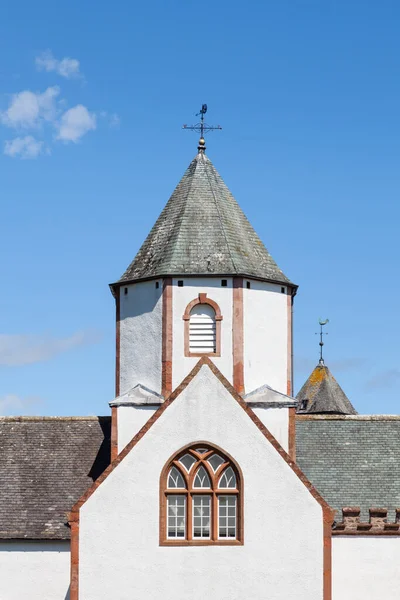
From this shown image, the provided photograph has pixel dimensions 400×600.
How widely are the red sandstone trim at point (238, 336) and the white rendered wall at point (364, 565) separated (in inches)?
231

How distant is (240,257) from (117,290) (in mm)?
4538

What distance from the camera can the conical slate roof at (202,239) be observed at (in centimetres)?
3806

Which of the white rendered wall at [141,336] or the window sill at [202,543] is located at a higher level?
the white rendered wall at [141,336]

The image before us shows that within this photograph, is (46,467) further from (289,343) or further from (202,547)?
(289,343)

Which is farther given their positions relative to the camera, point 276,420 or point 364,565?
point 276,420

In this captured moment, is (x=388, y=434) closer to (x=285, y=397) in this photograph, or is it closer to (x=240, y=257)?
(x=285, y=397)

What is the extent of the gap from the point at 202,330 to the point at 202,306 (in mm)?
798

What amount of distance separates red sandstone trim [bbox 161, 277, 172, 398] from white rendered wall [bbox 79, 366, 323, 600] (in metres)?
2.34

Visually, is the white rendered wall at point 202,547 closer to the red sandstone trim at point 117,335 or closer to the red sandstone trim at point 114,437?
the red sandstone trim at point 114,437

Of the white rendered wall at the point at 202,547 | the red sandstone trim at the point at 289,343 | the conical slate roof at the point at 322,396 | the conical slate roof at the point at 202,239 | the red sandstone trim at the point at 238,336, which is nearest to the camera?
the white rendered wall at the point at 202,547

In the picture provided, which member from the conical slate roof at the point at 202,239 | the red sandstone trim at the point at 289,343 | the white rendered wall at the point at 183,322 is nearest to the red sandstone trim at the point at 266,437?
the white rendered wall at the point at 183,322

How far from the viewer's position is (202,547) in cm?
3447

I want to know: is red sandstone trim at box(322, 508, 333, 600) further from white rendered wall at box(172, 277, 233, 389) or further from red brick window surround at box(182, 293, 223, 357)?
red brick window surround at box(182, 293, 223, 357)

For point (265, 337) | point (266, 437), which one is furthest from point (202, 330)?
point (266, 437)
